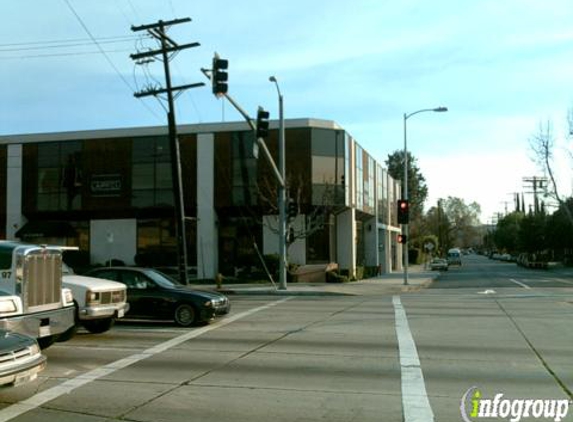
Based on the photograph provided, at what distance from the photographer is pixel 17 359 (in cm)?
699

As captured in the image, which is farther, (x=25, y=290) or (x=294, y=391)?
(x=25, y=290)

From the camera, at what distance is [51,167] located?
41094mm

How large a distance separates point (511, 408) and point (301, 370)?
3301 millimetres

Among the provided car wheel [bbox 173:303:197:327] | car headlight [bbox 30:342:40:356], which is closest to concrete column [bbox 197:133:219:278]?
car wheel [bbox 173:303:197:327]

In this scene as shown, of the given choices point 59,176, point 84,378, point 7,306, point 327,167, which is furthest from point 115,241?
point 84,378

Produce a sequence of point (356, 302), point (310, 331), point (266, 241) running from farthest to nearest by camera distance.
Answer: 1. point (266, 241)
2. point (356, 302)
3. point (310, 331)

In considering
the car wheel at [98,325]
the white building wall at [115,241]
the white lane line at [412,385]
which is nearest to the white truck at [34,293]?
the car wheel at [98,325]

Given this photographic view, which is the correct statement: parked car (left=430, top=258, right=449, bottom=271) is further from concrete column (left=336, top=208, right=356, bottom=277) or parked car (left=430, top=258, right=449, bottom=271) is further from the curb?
the curb

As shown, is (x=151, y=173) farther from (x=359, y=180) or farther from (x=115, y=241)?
(x=359, y=180)

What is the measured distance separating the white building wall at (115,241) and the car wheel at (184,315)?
2579 centimetres

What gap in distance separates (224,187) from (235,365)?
28.9 m

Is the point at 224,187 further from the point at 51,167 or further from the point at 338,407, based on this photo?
the point at 338,407

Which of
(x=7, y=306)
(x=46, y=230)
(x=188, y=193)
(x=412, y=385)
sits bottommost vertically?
(x=412, y=385)

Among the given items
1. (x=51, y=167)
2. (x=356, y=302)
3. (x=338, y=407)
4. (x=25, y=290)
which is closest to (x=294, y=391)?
(x=338, y=407)
